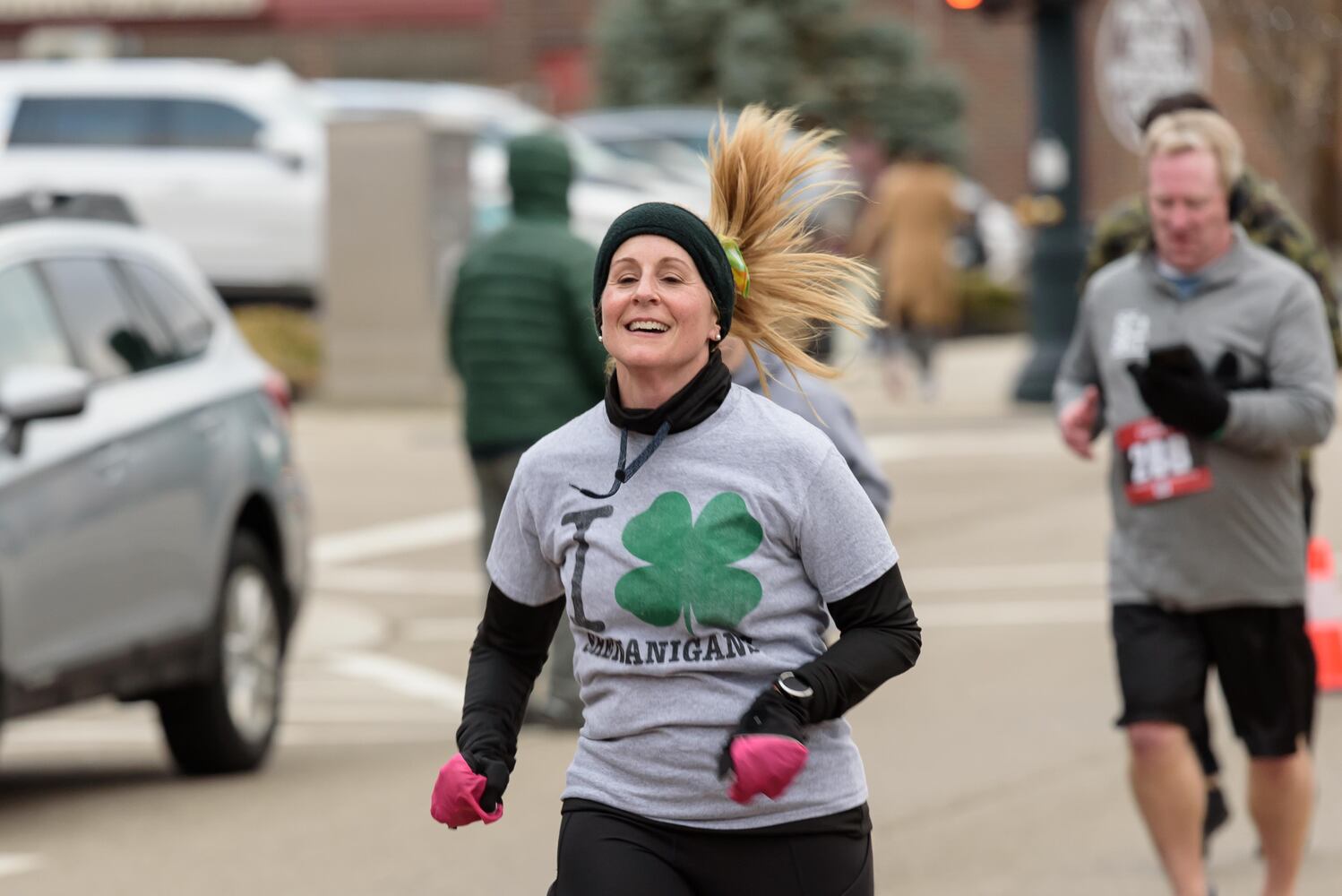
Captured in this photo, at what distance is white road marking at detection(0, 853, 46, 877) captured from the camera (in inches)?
268

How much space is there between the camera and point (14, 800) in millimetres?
7977

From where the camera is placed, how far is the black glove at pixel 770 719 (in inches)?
138

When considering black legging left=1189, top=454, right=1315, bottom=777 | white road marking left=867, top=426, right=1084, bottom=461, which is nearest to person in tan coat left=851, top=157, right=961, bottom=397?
white road marking left=867, top=426, right=1084, bottom=461

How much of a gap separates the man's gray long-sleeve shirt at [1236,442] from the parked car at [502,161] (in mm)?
12705

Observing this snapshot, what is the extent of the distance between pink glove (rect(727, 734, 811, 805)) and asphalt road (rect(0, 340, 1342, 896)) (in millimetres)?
3192

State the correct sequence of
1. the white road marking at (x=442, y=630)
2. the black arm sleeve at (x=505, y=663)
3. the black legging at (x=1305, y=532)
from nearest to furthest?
the black arm sleeve at (x=505, y=663) < the black legging at (x=1305, y=532) < the white road marking at (x=442, y=630)

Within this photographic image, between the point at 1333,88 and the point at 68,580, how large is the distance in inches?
689

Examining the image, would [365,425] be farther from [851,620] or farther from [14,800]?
[851,620]

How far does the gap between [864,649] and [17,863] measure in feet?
13.2

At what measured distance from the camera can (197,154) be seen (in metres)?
21.3

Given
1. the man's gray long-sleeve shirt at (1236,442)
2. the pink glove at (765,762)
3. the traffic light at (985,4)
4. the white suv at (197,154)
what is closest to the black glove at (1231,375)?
the man's gray long-sleeve shirt at (1236,442)

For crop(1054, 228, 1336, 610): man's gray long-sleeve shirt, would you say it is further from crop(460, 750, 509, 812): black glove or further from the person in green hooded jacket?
the person in green hooded jacket

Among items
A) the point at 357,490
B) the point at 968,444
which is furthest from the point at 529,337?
the point at 968,444

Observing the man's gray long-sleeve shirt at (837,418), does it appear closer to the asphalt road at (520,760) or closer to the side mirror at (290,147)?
the asphalt road at (520,760)
